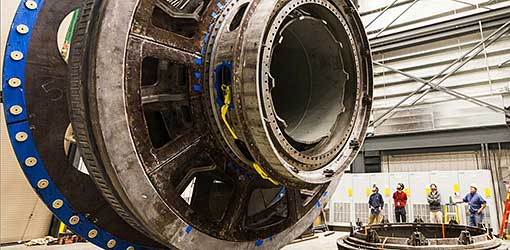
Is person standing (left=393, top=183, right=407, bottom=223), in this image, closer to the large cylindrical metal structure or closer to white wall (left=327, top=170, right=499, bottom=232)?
white wall (left=327, top=170, right=499, bottom=232)

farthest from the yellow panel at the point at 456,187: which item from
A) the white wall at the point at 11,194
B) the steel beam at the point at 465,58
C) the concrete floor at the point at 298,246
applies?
the white wall at the point at 11,194

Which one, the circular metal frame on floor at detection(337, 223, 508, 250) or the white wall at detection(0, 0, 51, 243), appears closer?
the circular metal frame on floor at detection(337, 223, 508, 250)

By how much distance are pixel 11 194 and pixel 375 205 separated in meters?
7.67

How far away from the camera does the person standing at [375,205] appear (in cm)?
891

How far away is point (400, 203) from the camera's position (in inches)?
343

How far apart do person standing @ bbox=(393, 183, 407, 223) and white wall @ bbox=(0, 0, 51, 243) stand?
7592 mm

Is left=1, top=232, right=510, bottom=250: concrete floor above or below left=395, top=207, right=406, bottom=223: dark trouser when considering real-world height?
below

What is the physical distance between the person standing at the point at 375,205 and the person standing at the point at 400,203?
0.36 meters

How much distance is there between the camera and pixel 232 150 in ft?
6.86

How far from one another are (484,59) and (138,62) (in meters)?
9.98

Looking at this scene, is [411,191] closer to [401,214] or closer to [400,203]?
[400,203]

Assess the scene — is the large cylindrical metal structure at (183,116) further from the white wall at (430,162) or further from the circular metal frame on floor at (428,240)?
the white wall at (430,162)

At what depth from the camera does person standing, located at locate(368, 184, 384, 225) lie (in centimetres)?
891

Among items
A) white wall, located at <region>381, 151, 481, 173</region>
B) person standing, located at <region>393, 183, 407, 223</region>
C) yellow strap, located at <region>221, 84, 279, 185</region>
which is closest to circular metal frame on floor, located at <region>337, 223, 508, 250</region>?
yellow strap, located at <region>221, 84, 279, 185</region>
